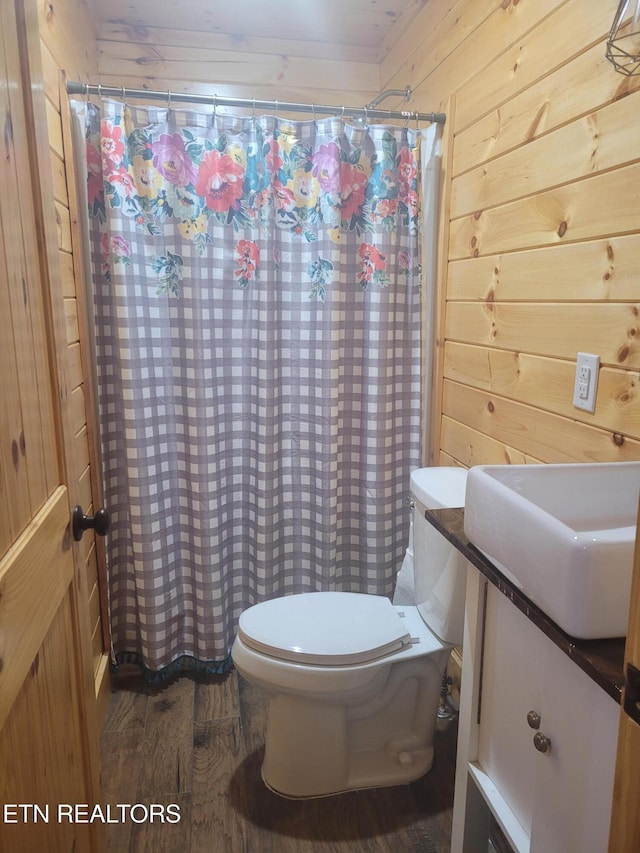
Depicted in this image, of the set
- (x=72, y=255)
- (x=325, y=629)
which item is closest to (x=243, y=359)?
(x=72, y=255)

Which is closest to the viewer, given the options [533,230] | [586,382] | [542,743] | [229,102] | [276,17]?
[542,743]

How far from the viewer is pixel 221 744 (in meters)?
1.80

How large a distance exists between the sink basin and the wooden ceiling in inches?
72.4

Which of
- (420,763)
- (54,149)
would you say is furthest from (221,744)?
(54,149)

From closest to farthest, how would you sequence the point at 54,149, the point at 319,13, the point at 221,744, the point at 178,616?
the point at 54,149 < the point at 221,744 < the point at 178,616 < the point at 319,13

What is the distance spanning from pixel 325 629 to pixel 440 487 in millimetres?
499

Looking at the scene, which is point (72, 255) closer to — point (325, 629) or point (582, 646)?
point (325, 629)

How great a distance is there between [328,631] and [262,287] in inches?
43.4

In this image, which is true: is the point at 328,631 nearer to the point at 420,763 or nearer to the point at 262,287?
the point at 420,763

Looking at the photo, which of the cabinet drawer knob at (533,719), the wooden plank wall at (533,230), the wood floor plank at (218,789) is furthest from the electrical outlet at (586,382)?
the wood floor plank at (218,789)

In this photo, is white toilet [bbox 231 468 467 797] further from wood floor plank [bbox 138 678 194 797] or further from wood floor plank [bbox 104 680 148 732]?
wood floor plank [bbox 104 680 148 732]

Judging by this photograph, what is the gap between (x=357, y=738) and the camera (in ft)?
5.51

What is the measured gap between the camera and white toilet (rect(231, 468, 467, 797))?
1.52 meters

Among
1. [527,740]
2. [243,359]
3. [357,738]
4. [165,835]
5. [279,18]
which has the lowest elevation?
[165,835]
